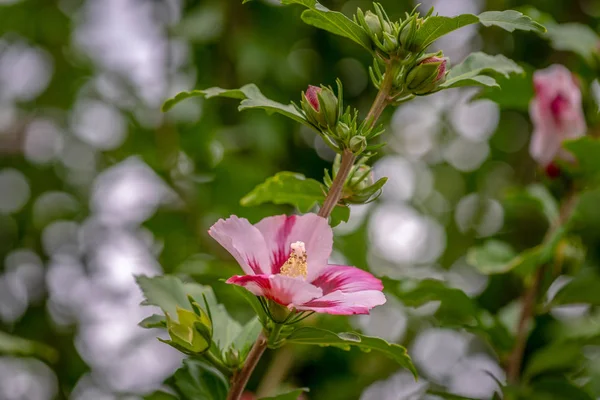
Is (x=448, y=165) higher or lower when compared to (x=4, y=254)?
higher

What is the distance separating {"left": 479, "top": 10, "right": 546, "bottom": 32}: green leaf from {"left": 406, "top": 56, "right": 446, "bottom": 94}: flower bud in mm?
41

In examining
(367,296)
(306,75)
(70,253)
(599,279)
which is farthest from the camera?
(70,253)

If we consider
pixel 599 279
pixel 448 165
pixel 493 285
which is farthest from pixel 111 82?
pixel 599 279

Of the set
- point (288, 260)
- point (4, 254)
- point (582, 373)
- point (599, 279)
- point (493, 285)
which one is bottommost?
point (4, 254)

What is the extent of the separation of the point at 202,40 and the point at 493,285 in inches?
25.6

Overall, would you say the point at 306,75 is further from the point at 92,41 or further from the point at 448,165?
the point at 92,41

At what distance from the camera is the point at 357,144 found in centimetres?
45

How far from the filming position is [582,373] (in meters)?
0.82

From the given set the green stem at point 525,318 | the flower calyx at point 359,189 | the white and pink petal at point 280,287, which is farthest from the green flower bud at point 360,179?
the green stem at point 525,318

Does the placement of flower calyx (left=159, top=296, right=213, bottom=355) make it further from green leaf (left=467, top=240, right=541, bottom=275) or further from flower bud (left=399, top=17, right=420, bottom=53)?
green leaf (left=467, top=240, right=541, bottom=275)

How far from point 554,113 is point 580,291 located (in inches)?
8.0

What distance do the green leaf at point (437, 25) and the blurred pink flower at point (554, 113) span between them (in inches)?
14.4

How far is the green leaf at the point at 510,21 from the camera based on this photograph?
467mm

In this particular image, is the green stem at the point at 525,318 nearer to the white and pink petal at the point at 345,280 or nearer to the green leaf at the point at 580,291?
the green leaf at the point at 580,291
